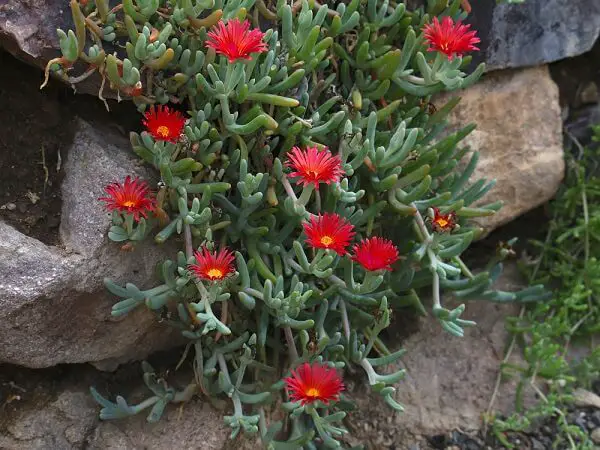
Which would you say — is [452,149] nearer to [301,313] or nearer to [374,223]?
[374,223]

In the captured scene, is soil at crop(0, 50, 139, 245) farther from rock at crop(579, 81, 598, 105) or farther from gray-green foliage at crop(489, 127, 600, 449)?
rock at crop(579, 81, 598, 105)

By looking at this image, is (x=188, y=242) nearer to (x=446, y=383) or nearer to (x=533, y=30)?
(x=446, y=383)

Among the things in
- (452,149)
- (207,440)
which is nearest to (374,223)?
(452,149)

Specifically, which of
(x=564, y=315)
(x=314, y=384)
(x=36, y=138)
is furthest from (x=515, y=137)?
(x=36, y=138)

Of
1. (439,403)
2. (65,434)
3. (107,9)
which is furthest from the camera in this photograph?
(439,403)

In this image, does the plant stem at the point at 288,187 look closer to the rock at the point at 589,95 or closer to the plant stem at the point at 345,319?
the plant stem at the point at 345,319

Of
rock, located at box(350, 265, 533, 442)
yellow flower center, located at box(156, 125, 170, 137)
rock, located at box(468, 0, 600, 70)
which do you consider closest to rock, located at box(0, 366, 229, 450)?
rock, located at box(350, 265, 533, 442)
